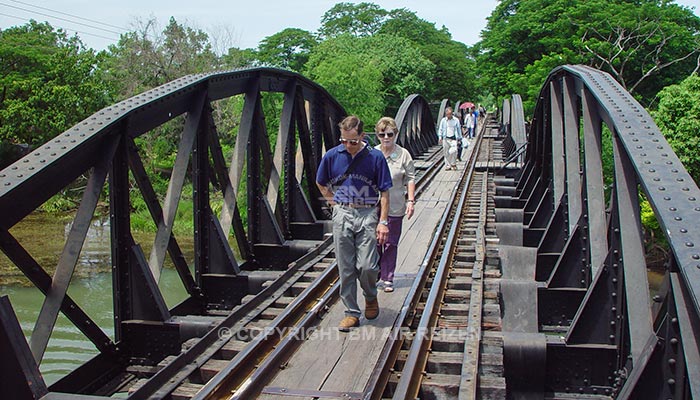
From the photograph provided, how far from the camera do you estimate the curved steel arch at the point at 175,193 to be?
506 centimetres

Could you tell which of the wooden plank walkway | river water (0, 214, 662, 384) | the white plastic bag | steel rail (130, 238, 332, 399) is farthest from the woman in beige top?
the white plastic bag

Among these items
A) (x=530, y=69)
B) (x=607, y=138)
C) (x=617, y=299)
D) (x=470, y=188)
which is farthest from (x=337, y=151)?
(x=530, y=69)

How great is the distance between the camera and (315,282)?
7184 millimetres

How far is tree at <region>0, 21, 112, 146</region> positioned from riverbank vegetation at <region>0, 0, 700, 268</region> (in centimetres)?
6

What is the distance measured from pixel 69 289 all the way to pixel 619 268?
22054 millimetres

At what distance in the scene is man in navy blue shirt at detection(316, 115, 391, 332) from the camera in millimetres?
5746

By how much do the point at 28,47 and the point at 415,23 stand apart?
47.2m

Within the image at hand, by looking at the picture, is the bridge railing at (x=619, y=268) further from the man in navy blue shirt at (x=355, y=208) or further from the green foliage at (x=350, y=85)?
the green foliage at (x=350, y=85)

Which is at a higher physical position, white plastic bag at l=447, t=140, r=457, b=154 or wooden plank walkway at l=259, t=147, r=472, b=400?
white plastic bag at l=447, t=140, r=457, b=154

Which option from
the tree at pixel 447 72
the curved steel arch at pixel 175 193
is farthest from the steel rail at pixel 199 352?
the tree at pixel 447 72

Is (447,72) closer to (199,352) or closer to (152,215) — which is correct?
(152,215)

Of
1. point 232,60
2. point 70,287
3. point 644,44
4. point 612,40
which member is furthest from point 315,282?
point 232,60

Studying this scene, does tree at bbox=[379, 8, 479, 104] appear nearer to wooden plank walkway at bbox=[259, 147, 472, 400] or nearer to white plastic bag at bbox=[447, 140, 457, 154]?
white plastic bag at bbox=[447, 140, 457, 154]

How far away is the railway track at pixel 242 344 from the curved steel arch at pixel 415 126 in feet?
52.0
